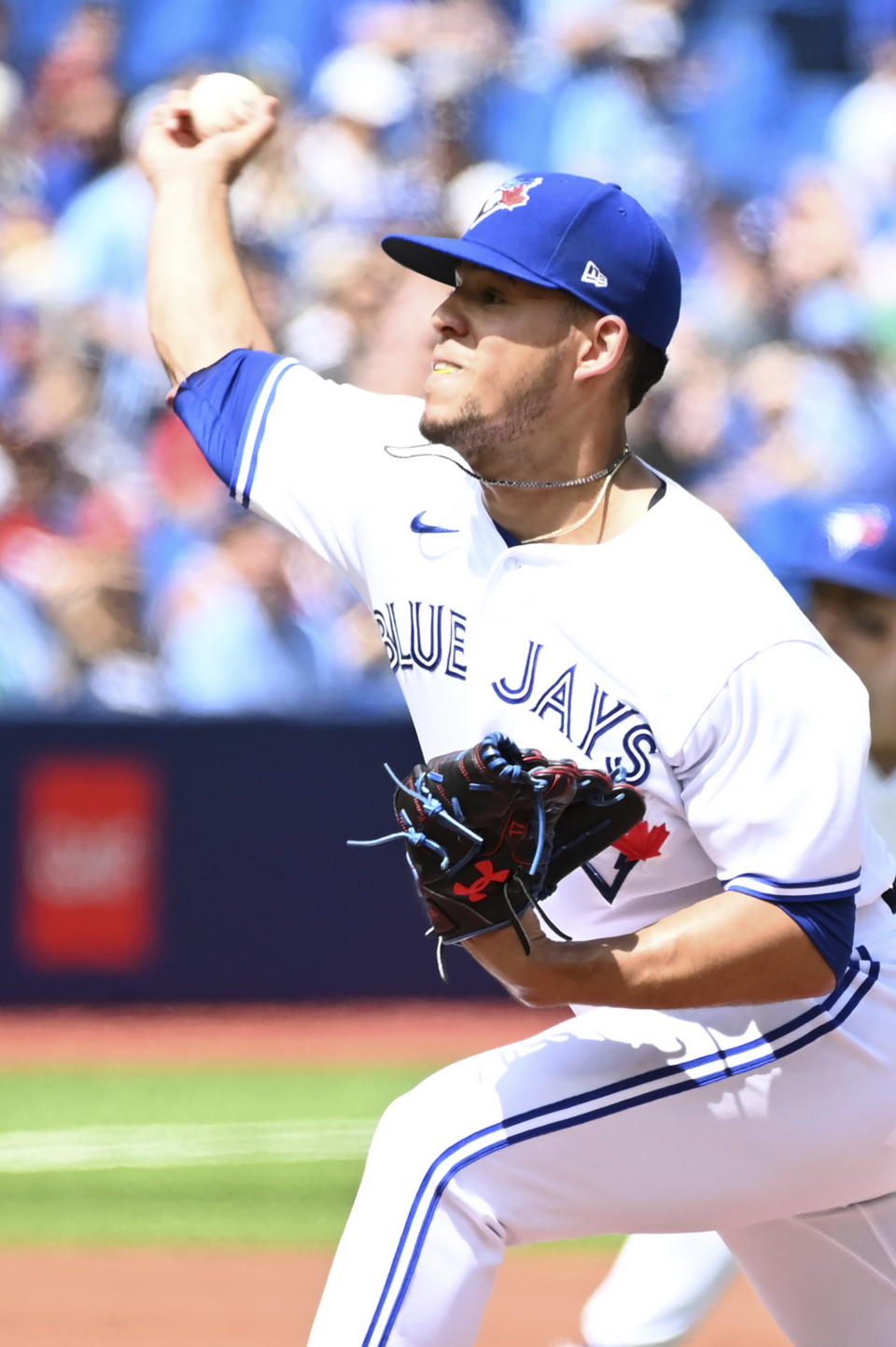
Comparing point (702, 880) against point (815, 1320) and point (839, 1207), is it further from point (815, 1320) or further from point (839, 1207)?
point (815, 1320)

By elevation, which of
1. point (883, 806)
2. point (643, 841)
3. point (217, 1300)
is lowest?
point (217, 1300)

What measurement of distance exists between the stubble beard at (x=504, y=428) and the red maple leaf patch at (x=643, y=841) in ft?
1.85

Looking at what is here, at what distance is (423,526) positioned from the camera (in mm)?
2873

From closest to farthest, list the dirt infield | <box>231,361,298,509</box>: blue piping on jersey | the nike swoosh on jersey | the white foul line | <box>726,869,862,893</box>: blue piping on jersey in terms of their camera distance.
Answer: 1. <box>726,869,862,893</box>: blue piping on jersey
2. the nike swoosh on jersey
3. <box>231,361,298,509</box>: blue piping on jersey
4. the dirt infield
5. the white foul line

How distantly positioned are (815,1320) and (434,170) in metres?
7.59

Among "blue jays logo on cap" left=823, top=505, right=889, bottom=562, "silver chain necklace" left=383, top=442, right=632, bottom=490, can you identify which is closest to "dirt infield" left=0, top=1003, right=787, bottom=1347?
"blue jays logo on cap" left=823, top=505, right=889, bottom=562

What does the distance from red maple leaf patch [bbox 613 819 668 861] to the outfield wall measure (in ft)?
17.9

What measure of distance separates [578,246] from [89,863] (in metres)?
5.79

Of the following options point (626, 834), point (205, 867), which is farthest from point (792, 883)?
point (205, 867)

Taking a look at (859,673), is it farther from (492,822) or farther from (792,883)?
(492,822)

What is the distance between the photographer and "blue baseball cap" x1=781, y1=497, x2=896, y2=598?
3.47 m

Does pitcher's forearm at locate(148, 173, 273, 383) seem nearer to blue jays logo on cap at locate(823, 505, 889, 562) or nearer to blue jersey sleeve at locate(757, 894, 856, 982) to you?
blue jays logo on cap at locate(823, 505, 889, 562)

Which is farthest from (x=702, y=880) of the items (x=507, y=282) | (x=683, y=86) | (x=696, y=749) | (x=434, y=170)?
(x=683, y=86)

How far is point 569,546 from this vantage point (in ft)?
8.96
